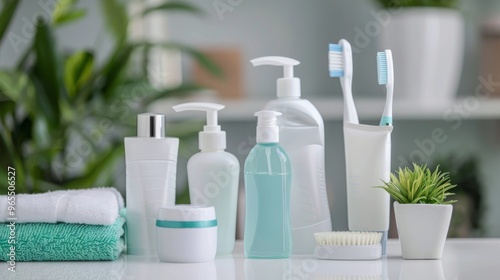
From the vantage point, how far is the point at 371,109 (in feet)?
6.26

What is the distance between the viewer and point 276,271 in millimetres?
775

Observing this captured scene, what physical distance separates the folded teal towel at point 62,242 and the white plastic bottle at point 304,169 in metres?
0.20

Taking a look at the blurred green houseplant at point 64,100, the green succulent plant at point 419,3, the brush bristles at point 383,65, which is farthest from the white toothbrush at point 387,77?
the green succulent plant at point 419,3

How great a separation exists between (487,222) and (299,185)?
1.37m

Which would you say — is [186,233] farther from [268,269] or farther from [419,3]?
[419,3]

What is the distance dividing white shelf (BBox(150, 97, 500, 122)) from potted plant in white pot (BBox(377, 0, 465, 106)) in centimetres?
2

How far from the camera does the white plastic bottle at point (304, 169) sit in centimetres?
89

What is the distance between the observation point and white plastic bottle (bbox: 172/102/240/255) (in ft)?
2.88

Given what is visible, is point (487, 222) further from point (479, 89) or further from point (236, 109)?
point (236, 109)

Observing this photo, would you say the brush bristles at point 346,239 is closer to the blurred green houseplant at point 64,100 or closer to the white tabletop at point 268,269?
the white tabletop at point 268,269

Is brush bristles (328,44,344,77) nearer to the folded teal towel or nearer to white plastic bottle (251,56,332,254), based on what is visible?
white plastic bottle (251,56,332,254)

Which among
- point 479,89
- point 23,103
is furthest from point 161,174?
point 479,89

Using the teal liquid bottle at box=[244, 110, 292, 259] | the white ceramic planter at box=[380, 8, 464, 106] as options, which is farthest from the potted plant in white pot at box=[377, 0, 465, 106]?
the teal liquid bottle at box=[244, 110, 292, 259]

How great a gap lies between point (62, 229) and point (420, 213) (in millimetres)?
371
